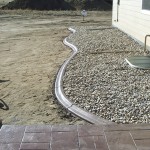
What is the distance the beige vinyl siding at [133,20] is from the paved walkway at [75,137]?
658 cm

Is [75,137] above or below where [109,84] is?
above

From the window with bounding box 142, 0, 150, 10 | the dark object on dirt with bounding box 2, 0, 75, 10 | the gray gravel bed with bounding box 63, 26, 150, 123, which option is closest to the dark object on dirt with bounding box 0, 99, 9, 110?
the gray gravel bed with bounding box 63, 26, 150, 123

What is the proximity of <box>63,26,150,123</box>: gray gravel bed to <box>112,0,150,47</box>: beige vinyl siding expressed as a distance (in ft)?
2.28

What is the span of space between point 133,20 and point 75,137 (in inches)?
358

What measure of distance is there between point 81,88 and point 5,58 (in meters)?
4.94

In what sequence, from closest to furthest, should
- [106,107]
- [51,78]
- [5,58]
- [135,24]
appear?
[106,107] < [51,78] < [5,58] < [135,24]

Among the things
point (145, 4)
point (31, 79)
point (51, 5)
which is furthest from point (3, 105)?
point (51, 5)

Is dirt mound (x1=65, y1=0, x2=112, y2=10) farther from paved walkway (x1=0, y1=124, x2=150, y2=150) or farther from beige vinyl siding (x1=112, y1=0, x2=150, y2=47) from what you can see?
paved walkway (x1=0, y1=124, x2=150, y2=150)

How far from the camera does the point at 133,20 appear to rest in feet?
41.8

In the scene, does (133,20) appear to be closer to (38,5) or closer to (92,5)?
(38,5)

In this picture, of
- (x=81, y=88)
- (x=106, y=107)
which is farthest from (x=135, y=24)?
(x=106, y=107)

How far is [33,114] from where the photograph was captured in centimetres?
548

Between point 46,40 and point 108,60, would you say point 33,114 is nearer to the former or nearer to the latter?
point 108,60

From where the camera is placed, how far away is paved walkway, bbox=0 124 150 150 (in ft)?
13.5
